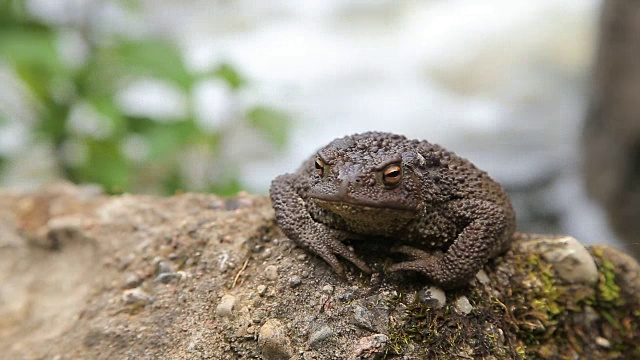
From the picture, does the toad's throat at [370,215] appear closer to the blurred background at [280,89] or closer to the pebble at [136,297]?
the pebble at [136,297]

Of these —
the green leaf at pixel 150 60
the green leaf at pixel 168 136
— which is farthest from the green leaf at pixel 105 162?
the green leaf at pixel 150 60

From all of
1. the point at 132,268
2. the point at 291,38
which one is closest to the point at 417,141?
the point at 132,268

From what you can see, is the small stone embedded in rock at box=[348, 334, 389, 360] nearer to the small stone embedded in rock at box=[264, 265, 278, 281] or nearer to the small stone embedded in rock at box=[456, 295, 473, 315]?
the small stone embedded in rock at box=[456, 295, 473, 315]

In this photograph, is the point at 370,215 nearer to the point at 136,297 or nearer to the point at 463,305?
the point at 463,305

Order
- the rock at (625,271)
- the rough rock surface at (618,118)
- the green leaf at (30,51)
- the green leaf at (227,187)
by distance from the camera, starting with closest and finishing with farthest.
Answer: the rock at (625,271) < the green leaf at (30,51) < the green leaf at (227,187) < the rough rock surface at (618,118)

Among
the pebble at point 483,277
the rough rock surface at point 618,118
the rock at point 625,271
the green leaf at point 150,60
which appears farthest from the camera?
the rough rock surface at point 618,118

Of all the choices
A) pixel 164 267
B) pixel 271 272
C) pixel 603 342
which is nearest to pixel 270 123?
pixel 164 267

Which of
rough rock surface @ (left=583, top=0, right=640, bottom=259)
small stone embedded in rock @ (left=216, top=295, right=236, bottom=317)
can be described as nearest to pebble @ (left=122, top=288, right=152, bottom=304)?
small stone embedded in rock @ (left=216, top=295, right=236, bottom=317)
